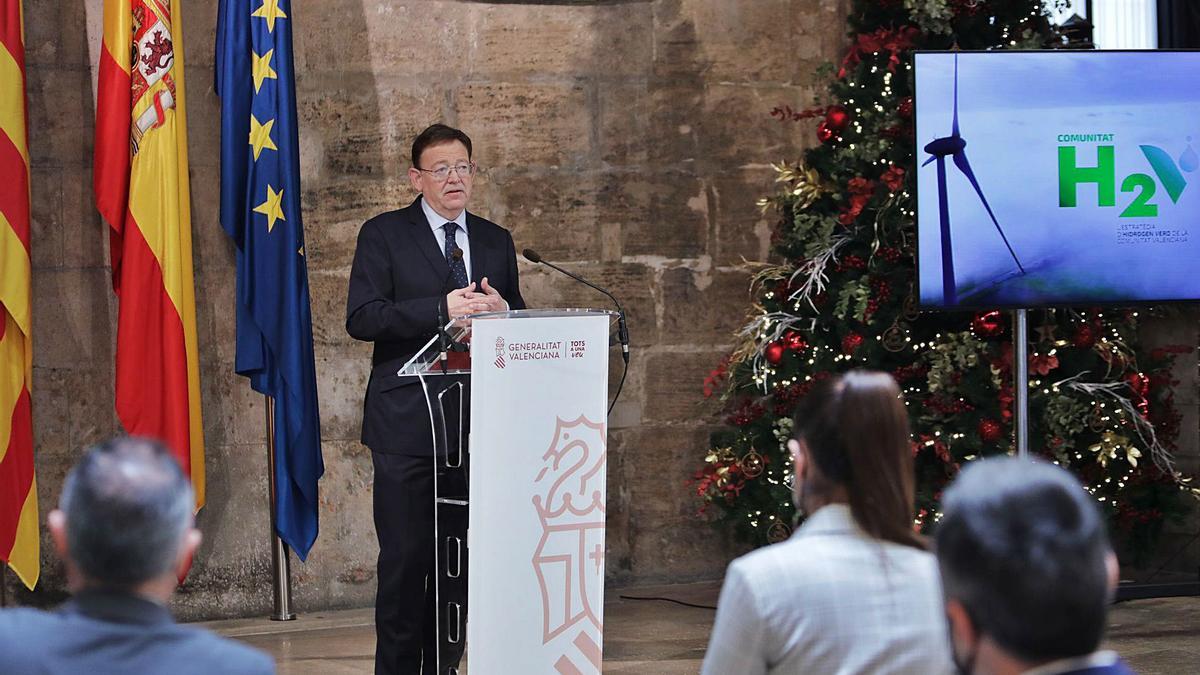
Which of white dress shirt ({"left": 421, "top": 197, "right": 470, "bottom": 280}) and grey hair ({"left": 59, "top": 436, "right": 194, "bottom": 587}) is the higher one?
white dress shirt ({"left": 421, "top": 197, "right": 470, "bottom": 280})

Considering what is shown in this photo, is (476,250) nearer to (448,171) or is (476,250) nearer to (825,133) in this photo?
(448,171)

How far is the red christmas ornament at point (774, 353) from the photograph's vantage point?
217 inches

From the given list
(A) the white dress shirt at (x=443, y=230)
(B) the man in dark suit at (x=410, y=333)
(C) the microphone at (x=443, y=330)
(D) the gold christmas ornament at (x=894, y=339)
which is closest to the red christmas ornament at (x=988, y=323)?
(D) the gold christmas ornament at (x=894, y=339)

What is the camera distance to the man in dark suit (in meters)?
4.07

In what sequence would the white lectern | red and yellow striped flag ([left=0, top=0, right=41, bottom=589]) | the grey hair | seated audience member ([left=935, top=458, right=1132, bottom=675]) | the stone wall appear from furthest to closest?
the stone wall
red and yellow striped flag ([left=0, top=0, right=41, bottom=589])
the white lectern
the grey hair
seated audience member ([left=935, top=458, right=1132, bottom=675])

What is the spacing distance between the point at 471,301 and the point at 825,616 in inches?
84.9

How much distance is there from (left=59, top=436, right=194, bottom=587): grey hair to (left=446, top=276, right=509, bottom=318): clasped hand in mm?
2269

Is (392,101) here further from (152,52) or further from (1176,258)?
(1176,258)

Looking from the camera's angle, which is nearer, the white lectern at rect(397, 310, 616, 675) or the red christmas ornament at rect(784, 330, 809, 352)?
the white lectern at rect(397, 310, 616, 675)

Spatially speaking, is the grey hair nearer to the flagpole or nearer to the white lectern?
the white lectern

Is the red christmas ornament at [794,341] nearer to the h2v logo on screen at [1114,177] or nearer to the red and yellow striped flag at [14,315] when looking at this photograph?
the h2v logo on screen at [1114,177]

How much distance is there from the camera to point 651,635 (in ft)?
17.2

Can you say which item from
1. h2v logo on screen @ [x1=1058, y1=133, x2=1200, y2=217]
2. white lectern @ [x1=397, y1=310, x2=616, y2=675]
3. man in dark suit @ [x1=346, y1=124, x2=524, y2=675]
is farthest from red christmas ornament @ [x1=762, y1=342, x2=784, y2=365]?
white lectern @ [x1=397, y1=310, x2=616, y2=675]

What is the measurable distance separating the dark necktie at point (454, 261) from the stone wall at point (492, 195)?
1.57 m
